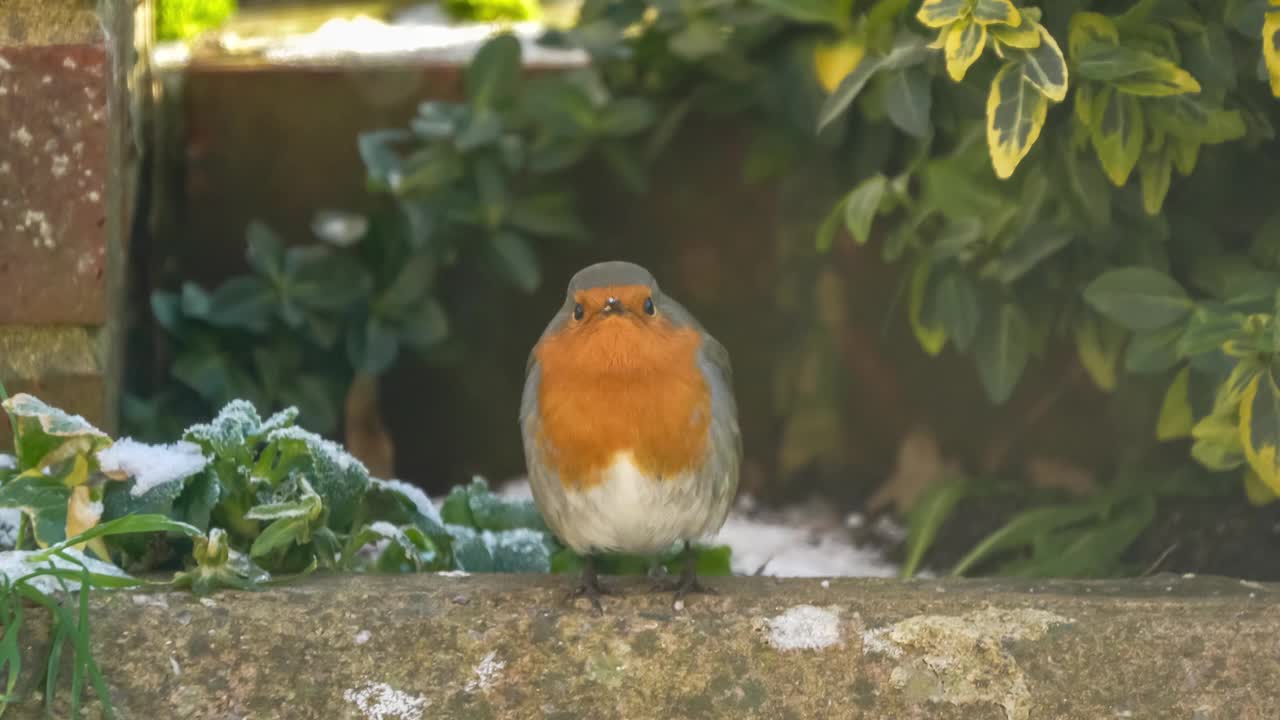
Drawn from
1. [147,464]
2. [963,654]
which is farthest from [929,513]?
[147,464]

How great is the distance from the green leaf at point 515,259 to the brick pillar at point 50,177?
0.94m

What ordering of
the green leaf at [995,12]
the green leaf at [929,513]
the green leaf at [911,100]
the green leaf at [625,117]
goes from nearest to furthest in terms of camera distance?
the green leaf at [995,12] < the green leaf at [911,100] < the green leaf at [929,513] < the green leaf at [625,117]

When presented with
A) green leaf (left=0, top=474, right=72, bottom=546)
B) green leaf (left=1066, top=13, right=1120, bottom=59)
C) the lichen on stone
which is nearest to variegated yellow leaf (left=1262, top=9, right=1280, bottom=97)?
green leaf (left=1066, top=13, right=1120, bottom=59)

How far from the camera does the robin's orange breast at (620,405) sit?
7.25 feet

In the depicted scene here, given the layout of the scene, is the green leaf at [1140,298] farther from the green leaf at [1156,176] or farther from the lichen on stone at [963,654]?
the lichen on stone at [963,654]

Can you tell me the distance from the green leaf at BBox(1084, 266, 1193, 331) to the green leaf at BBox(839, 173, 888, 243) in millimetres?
378

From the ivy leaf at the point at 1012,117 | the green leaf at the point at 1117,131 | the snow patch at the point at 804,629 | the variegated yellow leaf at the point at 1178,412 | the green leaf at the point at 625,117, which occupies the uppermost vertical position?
the ivy leaf at the point at 1012,117

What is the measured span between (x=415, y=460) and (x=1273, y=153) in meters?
1.90

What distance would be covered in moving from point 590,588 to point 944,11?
36.8 inches

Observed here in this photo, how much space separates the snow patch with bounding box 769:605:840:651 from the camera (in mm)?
1996

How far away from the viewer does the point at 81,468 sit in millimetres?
2143

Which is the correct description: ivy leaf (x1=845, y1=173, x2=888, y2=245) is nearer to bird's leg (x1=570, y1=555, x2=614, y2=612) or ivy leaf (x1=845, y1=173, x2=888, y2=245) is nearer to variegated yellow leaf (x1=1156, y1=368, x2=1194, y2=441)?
variegated yellow leaf (x1=1156, y1=368, x2=1194, y2=441)

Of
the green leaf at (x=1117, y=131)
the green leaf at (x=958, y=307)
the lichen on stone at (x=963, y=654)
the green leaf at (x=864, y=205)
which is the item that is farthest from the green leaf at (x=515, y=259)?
the lichen on stone at (x=963, y=654)

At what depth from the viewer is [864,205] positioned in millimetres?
2713
